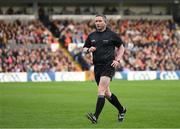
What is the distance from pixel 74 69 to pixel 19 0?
31.6 feet

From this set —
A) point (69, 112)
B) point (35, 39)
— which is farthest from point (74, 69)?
point (69, 112)

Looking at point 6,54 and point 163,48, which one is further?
point 163,48

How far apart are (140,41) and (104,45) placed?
31313 millimetres

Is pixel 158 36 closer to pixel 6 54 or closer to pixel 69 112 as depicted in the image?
pixel 6 54

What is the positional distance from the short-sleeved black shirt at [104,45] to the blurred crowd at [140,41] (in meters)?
27.0

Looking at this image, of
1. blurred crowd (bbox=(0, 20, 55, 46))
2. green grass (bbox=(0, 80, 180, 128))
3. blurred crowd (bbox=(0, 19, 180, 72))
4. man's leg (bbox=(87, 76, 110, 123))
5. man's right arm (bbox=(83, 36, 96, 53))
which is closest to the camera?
green grass (bbox=(0, 80, 180, 128))

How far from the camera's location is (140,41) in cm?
4512

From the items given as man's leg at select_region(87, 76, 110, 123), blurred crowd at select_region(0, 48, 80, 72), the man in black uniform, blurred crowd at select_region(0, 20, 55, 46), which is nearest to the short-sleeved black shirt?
the man in black uniform

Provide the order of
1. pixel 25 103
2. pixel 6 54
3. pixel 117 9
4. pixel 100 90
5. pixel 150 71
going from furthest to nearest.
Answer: pixel 117 9 < pixel 150 71 < pixel 6 54 < pixel 25 103 < pixel 100 90

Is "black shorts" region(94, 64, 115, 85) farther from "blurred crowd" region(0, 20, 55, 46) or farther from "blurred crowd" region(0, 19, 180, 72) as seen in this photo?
"blurred crowd" region(0, 20, 55, 46)

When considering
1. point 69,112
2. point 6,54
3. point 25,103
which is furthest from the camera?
point 6,54

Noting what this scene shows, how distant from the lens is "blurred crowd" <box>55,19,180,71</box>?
42.6 m

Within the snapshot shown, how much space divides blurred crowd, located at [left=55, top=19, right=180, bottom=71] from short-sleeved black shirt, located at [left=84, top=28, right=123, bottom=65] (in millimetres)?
27030

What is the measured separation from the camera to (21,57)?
128 feet
